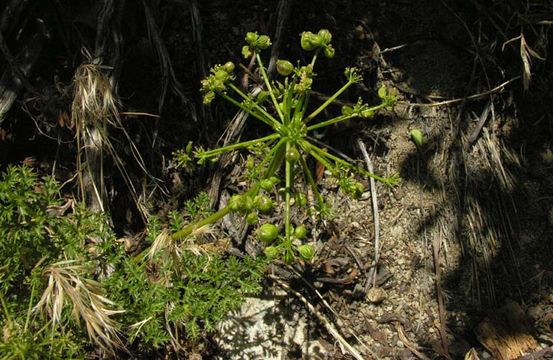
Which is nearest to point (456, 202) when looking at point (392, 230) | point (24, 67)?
point (392, 230)

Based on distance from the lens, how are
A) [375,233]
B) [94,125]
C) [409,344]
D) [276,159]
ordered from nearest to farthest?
[276,159]
[94,125]
[409,344]
[375,233]

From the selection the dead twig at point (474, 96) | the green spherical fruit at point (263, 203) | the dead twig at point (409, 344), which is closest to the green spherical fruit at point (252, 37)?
the green spherical fruit at point (263, 203)

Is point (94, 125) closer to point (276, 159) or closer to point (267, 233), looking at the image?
point (276, 159)

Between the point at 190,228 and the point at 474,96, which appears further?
the point at 474,96

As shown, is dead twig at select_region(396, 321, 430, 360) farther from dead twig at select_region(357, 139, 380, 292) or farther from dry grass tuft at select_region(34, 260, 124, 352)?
dry grass tuft at select_region(34, 260, 124, 352)

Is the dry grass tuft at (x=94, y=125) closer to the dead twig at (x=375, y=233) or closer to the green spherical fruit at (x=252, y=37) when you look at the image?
the green spherical fruit at (x=252, y=37)

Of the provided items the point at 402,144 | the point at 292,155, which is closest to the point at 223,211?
the point at 292,155

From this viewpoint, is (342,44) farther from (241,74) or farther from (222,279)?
(222,279)
